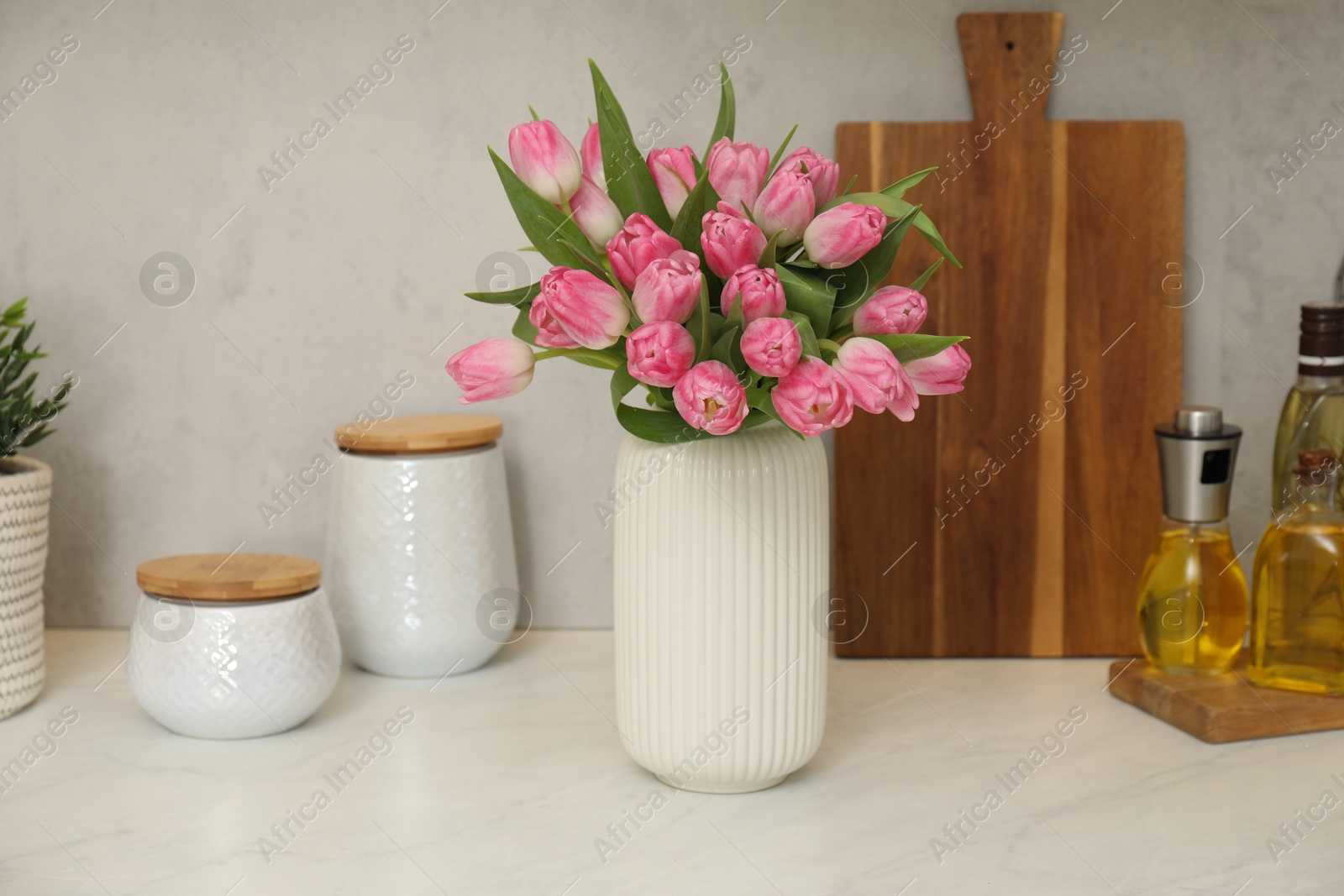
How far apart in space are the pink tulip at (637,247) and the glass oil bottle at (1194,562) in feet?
1.47

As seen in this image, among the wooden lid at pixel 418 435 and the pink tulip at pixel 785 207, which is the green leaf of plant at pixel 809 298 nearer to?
the pink tulip at pixel 785 207

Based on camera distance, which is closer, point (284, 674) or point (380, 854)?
point (380, 854)

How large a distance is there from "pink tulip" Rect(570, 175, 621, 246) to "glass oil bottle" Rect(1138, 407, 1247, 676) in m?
0.46

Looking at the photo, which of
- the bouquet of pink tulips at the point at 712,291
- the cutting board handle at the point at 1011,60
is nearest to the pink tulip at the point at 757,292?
the bouquet of pink tulips at the point at 712,291

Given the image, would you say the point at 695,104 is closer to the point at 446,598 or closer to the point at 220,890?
the point at 446,598

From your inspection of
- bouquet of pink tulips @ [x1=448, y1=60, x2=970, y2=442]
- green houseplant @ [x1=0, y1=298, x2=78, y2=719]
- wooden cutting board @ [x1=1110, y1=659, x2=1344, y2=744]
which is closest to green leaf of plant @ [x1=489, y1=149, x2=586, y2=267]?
bouquet of pink tulips @ [x1=448, y1=60, x2=970, y2=442]

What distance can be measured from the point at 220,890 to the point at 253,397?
0.53 meters

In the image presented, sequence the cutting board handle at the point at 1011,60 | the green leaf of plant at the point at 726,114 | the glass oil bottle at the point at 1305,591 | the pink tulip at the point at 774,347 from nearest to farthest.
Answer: the pink tulip at the point at 774,347
the green leaf of plant at the point at 726,114
the glass oil bottle at the point at 1305,591
the cutting board handle at the point at 1011,60

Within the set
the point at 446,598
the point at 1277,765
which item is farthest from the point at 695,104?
the point at 1277,765

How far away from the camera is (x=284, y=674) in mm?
814

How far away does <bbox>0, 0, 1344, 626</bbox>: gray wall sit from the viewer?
99 centimetres

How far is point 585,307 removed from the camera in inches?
25.1

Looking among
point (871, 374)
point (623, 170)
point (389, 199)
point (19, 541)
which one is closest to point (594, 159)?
point (623, 170)

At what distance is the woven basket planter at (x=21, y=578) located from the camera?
0.84 metres
